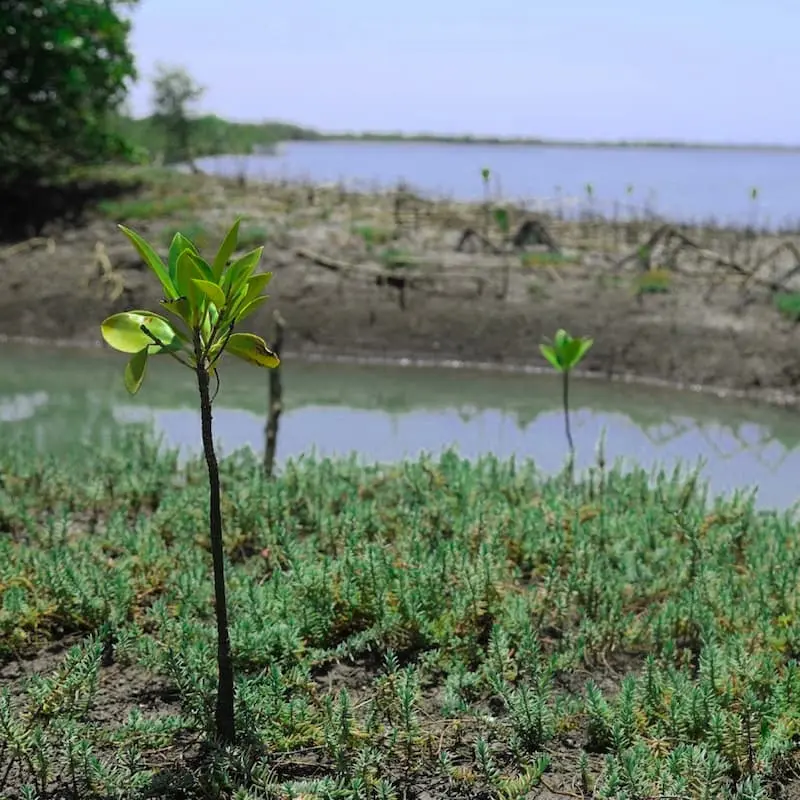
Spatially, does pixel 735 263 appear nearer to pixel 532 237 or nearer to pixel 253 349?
pixel 532 237

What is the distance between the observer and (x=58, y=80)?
1666 cm

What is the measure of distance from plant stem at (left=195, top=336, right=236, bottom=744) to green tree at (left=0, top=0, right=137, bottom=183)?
14839 millimetres

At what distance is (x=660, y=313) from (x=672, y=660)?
1036cm

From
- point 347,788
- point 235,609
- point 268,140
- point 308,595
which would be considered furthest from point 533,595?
point 268,140

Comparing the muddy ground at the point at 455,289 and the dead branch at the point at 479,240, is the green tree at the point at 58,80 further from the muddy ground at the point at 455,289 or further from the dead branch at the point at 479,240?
the dead branch at the point at 479,240

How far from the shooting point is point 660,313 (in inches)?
540

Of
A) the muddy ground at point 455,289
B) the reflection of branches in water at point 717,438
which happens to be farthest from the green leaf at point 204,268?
the muddy ground at point 455,289

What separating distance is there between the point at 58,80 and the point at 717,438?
38.8ft

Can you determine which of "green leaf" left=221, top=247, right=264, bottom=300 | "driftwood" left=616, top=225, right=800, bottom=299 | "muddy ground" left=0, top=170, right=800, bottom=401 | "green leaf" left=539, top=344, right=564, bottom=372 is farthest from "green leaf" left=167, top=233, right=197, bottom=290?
"driftwood" left=616, top=225, right=800, bottom=299

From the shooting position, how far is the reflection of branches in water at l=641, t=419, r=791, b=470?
9.89 metres

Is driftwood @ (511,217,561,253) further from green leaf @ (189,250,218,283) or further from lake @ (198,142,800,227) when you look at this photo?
green leaf @ (189,250,218,283)

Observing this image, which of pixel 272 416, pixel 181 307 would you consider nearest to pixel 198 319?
pixel 181 307

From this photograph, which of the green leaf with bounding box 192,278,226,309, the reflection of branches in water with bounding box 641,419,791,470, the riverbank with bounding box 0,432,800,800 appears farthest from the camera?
the reflection of branches in water with bounding box 641,419,791,470

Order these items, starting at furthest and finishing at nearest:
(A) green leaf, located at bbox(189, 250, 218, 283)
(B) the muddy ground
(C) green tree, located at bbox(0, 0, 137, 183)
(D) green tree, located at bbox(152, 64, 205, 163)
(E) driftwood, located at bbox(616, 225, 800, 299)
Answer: (D) green tree, located at bbox(152, 64, 205, 163) < (C) green tree, located at bbox(0, 0, 137, 183) < (E) driftwood, located at bbox(616, 225, 800, 299) < (B) the muddy ground < (A) green leaf, located at bbox(189, 250, 218, 283)
